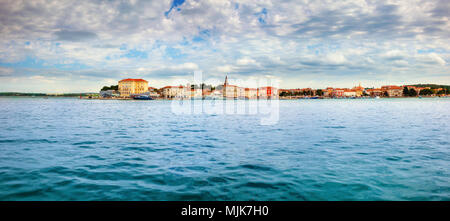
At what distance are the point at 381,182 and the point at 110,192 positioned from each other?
7.24 m

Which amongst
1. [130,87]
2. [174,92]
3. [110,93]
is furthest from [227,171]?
[110,93]

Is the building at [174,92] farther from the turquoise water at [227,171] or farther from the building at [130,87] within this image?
the turquoise water at [227,171]

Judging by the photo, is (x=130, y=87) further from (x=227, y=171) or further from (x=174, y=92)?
(x=227, y=171)

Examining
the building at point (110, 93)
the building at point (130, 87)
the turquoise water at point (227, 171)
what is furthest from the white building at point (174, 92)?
the turquoise water at point (227, 171)

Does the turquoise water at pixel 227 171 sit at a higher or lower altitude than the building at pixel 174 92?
lower

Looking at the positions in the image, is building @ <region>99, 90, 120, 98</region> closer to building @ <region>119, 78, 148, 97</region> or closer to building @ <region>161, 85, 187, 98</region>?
building @ <region>119, 78, 148, 97</region>

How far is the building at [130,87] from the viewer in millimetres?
169750

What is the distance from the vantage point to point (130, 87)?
17038 cm

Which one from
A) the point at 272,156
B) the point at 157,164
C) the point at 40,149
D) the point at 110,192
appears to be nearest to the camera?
the point at 110,192

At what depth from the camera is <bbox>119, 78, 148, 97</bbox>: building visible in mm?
169750

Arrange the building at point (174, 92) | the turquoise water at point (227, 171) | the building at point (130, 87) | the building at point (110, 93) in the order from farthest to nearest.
Result: 1. the building at point (174, 92)
2. the building at point (110, 93)
3. the building at point (130, 87)
4. the turquoise water at point (227, 171)
